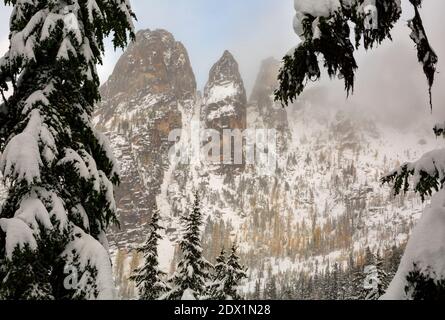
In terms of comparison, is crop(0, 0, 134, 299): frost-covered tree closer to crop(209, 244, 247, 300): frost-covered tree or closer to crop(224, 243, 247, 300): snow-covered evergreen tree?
crop(209, 244, 247, 300): frost-covered tree

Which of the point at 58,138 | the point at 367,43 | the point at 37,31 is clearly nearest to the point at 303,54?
the point at 367,43

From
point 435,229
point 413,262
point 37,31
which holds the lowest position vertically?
point 413,262

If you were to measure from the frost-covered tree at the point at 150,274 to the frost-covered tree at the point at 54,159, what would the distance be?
18067mm

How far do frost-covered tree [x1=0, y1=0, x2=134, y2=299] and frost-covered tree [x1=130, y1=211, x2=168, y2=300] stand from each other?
18.1 metres

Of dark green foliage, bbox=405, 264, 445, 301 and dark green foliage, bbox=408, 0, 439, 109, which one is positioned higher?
dark green foliage, bbox=408, 0, 439, 109

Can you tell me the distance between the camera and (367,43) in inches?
167

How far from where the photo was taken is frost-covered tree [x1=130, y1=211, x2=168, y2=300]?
78.7 feet

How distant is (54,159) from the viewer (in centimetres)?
520

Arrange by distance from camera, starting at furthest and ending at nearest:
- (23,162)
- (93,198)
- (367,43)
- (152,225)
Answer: (152,225)
(93,198)
(23,162)
(367,43)

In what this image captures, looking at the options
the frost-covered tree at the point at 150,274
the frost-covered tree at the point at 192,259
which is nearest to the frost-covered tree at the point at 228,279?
the frost-covered tree at the point at 192,259

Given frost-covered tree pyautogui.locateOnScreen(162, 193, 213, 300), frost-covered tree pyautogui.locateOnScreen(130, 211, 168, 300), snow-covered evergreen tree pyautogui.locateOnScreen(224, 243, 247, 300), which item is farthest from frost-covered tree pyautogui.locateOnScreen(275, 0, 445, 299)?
frost-covered tree pyautogui.locateOnScreen(130, 211, 168, 300)

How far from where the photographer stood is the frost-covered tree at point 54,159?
475 centimetres
